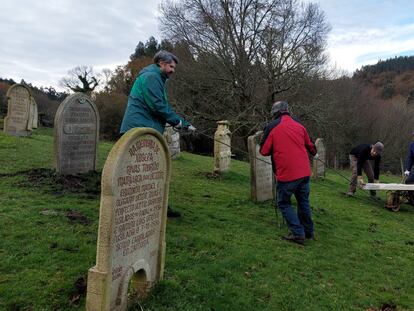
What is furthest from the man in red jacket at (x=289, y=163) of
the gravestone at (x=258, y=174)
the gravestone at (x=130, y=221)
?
the gravestone at (x=130, y=221)

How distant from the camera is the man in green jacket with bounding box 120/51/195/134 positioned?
18.5ft

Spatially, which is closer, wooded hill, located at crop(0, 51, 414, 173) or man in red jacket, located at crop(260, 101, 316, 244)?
man in red jacket, located at crop(260, 101, 316, 244)

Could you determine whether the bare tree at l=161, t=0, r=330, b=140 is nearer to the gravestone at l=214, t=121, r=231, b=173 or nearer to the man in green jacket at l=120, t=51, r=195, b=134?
the gravestone at l=214, t=121, r=231, b=173

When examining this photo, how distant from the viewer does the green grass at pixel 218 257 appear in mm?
4203

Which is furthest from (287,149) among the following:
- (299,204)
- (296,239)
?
(296,239)

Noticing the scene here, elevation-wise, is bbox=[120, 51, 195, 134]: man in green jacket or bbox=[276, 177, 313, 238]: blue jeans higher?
bbox=[120, 51, 195, 134]: man in green jacket

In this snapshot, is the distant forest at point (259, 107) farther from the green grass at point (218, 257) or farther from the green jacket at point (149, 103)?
the green jacket at point (149, 103)

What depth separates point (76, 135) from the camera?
29.6 feet

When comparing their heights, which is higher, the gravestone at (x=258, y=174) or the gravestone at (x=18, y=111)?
the gravestone at (x=18, y=111)

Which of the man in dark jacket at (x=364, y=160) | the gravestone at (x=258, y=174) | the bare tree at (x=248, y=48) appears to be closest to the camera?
the gravestone at (x=258, y=174)

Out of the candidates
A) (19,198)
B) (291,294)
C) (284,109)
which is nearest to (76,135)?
(19,198)

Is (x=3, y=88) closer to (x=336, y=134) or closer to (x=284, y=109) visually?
(x=336, y=134)

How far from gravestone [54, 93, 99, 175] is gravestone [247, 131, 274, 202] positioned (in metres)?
3.62

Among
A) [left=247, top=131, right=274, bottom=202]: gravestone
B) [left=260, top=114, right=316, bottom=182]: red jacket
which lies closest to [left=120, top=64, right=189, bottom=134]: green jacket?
[left=260, top=114, right=316, bottom=182]: red jacket
